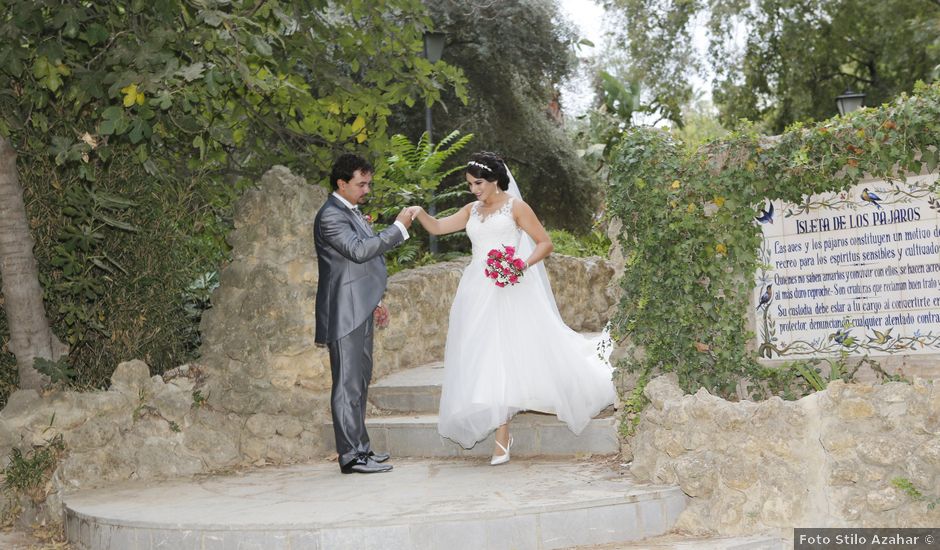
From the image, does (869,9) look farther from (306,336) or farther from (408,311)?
(306,336)

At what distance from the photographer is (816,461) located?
A: 5699mm

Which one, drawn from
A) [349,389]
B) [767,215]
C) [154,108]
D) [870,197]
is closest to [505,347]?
[349,389]

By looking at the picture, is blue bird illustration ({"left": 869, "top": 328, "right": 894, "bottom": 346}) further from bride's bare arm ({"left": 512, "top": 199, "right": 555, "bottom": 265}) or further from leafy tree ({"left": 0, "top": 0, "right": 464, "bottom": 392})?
leafy tree ({"left": 0, "top": 0, "right": 464, "bottom": 392})

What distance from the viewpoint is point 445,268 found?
11.1 metres

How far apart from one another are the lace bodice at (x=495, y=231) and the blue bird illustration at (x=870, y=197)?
2411 millimetres

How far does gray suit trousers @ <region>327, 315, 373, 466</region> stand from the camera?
6922 millimetres

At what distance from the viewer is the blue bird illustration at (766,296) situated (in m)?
6.38

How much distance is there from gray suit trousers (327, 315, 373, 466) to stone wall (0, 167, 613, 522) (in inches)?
45.2

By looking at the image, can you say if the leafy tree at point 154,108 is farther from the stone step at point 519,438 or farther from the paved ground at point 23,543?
the stone step at point 519,438

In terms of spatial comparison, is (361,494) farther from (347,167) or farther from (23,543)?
(23,543)

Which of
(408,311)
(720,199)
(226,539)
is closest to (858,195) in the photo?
(720,199)

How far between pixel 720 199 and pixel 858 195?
834mm

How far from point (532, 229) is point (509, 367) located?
3.38ft

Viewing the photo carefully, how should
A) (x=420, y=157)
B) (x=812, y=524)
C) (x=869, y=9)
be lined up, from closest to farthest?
(x=812, y=524)
(x=420, y=157)
(x=869, y=9)
